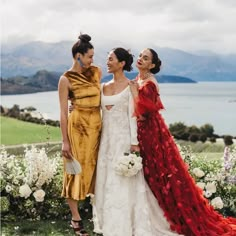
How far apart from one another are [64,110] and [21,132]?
15075mm

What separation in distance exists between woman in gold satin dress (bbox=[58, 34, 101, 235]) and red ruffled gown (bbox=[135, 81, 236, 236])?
0.50 m

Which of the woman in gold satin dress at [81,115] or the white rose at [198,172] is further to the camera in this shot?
the white rose at [198,172]

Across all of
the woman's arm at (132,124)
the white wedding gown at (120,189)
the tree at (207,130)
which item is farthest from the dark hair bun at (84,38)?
the tree at (207,130)

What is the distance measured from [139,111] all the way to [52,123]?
15.9 metres

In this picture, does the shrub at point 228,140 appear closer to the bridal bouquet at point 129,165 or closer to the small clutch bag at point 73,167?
the bridal bouquet at point 129,165

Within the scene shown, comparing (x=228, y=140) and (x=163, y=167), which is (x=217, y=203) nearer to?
(x=163, y=167)

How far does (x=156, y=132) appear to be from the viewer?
603 centimetres

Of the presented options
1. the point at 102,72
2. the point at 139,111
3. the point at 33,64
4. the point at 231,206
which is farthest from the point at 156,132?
the point at 33,64

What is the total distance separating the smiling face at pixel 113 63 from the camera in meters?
5.78

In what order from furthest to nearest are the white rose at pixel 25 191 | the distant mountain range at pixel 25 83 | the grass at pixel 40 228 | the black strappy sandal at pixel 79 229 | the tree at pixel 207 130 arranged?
the distant mountain range at pixel 25 83, the tree at pixel 207 130, the white rose at pixel 25 191, the grass at pixel 40 228, the black strappy sandal at pixel 79 229

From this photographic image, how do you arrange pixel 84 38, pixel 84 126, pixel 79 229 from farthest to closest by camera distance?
pixel 79 229 < pixel 84 126 < pixel 84 38

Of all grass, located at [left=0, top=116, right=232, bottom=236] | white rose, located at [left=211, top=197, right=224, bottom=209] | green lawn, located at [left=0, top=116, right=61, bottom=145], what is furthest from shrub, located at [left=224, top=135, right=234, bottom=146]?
white rose, located at [left=211, top=197, right=224, bottom=209]

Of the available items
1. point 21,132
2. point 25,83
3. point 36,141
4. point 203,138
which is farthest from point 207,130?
point 25,83

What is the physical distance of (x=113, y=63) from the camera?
19.0 ft
